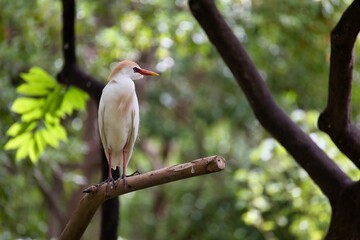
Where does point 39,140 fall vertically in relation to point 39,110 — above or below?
below

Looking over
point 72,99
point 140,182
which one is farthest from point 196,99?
point 140,182

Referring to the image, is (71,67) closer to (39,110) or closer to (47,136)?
(39,110)

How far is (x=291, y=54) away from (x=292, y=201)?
1.96m

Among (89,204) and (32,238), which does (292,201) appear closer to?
(32,238)

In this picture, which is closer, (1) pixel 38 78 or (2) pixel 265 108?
(2) pixel 265 108

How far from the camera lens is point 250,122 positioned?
7.59m

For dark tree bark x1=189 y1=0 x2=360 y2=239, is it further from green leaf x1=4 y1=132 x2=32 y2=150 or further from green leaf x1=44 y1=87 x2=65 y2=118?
green leaf x1=4 y1=132 x2=32 y2=150

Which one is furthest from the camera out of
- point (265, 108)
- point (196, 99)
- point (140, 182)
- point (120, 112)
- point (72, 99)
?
point (196, 99)

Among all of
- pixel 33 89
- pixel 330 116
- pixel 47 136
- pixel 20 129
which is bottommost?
pixel 47 136

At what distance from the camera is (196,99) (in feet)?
27.2

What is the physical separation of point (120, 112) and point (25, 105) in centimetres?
135

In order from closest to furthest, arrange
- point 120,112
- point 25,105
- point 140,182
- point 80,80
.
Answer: point 140,182
point 120,112
point 80,80
point 25,105

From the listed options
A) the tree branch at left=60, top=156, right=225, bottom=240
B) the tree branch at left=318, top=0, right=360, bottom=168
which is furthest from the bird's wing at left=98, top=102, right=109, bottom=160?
the tree branch at left=318, top=0, right=360, bottom=168

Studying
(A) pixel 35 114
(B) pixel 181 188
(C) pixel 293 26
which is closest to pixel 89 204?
(A) pixel 35 114
